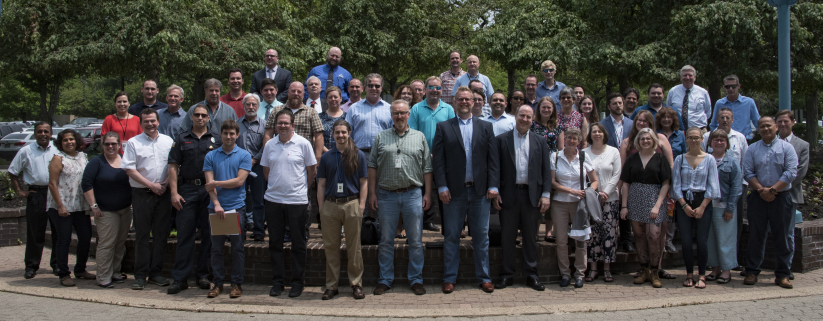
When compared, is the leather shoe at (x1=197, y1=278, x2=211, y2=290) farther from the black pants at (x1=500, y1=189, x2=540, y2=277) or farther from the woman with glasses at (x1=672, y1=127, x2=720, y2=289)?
the woman with glasses at (x1=672, y1=127, x2=720, y2=289)

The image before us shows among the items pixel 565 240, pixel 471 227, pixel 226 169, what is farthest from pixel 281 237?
pixel 565 240

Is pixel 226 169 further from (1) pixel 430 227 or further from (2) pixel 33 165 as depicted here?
(1) pixel 430 227

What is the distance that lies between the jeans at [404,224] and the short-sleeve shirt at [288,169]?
85 cm

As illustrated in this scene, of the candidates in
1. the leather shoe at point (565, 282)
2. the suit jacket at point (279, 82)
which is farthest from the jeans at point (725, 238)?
the suit jacket at point (279, 82)

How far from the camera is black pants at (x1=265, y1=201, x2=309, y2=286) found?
6.20 meters

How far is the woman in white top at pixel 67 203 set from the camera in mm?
6852

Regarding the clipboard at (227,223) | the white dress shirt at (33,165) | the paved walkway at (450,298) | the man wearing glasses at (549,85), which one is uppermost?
the man wearing glasses at (549,85)

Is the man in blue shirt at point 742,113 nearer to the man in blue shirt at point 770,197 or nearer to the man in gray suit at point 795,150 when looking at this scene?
the man in gray suit at point 795,150

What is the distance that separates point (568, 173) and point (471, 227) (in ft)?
4.15

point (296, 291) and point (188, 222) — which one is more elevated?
point (188, 222)

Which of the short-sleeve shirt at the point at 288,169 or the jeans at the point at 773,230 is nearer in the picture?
the short-sleeve shirt at the point at 288,169

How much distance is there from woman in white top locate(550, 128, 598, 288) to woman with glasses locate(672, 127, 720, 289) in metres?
1.00

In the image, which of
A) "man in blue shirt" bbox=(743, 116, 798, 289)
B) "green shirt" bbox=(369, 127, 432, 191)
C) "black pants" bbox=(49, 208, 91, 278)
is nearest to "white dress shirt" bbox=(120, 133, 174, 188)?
"black pants" bbox=(49, 208, 91, 278)

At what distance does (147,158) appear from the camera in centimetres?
653
